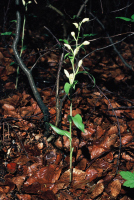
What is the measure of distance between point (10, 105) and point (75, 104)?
0.86 m

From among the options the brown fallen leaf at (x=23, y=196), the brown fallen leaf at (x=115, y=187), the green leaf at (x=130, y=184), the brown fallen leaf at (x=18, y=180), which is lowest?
the brown fallen leaf at (x=115, y=187)

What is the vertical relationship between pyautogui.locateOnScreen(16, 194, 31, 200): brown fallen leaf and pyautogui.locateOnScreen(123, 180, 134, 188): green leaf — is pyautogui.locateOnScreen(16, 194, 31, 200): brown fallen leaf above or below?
below

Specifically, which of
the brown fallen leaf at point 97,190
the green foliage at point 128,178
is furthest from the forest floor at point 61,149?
the green foliage at point 128,178

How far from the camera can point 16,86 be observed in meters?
2.43

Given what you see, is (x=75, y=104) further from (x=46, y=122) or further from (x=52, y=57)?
(x=52, y=57)

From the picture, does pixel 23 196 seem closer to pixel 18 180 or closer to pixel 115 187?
pixel 18 180

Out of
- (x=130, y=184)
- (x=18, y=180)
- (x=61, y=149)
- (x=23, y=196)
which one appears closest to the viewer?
(x=130, y=184)

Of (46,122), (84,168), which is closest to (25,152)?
(46,122)

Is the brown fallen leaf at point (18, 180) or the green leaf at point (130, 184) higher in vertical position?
the green leaf at point (130, 184)

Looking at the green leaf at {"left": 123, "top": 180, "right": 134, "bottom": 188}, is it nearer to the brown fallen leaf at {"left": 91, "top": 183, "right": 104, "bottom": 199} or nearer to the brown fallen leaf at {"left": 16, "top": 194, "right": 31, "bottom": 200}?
the brown fallen leaf at {"left": 91, "top": 183, "right": 104, "bottom": 199}

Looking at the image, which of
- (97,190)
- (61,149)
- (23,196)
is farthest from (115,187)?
(23,196)

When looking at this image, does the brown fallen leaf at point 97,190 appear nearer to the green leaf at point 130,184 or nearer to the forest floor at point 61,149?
the forest floor at point 61,149

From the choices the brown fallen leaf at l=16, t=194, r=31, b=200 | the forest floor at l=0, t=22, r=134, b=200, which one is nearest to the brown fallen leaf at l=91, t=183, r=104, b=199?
the forest floor at l=0, t=22, r=134, b=200

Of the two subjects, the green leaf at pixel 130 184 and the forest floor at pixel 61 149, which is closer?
the green leaf at pixel 130 184
